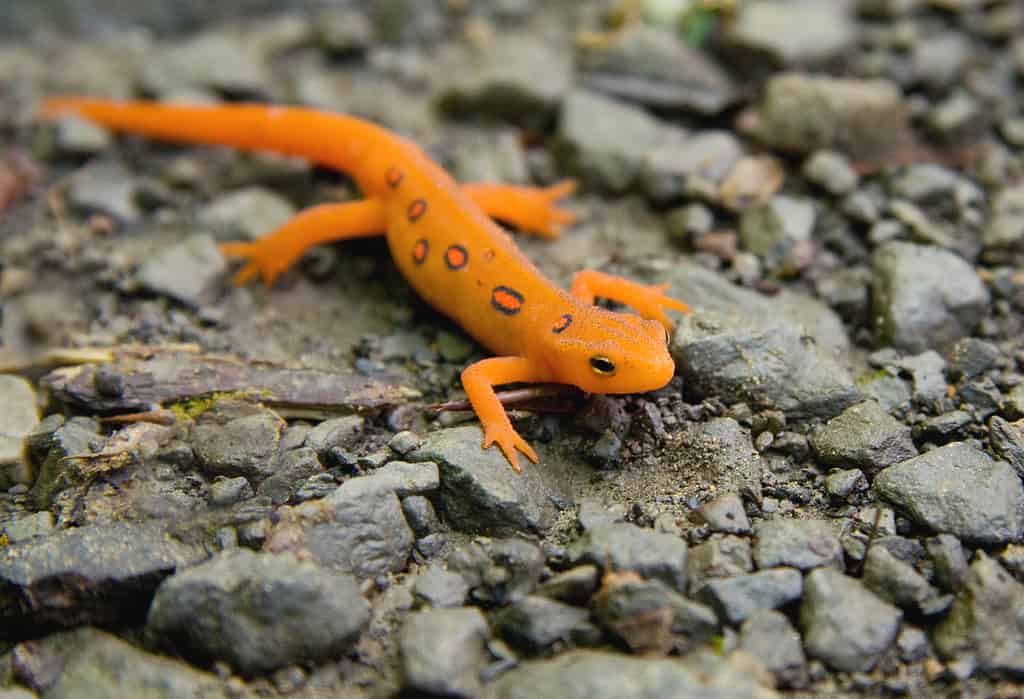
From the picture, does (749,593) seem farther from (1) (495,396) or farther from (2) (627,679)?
(1) (495,396)

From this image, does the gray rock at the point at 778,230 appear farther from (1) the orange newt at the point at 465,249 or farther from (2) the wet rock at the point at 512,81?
(2) the wet rock at the point at 512,81

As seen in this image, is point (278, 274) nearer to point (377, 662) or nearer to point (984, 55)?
point (377, 662)

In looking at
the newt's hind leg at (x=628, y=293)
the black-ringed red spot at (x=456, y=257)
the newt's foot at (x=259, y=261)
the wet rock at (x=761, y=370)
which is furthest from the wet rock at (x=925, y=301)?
the newt's foot at (x=259, y=261)

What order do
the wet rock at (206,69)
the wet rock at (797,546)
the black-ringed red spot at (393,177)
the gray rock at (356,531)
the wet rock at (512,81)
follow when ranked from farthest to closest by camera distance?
the wet rock at (206,69) → the wet rock at (512,81) → the black-ringed red spot at (393,177) → the gray rock at (356,531) → the wet rock at (797,546)

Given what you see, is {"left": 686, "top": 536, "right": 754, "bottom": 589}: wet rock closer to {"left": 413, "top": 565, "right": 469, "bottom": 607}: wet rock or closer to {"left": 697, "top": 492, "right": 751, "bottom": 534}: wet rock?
{"left": 697, "top": 492, "right": 751, "bottom": 534}: wet rock

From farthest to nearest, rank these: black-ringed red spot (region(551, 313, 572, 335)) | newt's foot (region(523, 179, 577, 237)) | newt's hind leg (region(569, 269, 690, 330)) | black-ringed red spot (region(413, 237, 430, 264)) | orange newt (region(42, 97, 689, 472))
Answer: newt's foot (region(523, 179, 577, 237)) → black-ringed red spot (region(413, 237, 430, 264)) → newt's hind leg (region(569, 269, 690, 330)) → black-ringed red spot (region(551, 313, 572, 335)) → orange newt (region(42, 97, 689, 472))

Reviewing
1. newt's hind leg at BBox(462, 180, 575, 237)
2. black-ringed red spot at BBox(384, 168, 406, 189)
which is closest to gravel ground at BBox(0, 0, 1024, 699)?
newt's hind leg at BBox(462, 180, 575, 237)
